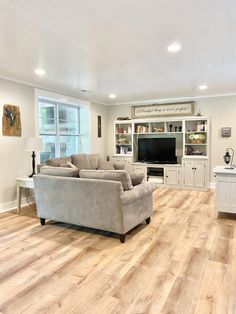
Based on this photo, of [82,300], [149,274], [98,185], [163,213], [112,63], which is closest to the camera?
[82,300]

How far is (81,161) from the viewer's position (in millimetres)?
5785

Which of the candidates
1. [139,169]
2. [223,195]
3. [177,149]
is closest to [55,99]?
[139,169]

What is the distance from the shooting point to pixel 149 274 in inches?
96.5

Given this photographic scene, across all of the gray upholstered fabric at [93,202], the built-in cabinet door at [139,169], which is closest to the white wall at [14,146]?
the gray upholstered fabric at [93,202]

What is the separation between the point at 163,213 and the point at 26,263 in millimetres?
2537

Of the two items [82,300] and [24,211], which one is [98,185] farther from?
[24,211]

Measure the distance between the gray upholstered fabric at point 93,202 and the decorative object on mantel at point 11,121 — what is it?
1389 mm

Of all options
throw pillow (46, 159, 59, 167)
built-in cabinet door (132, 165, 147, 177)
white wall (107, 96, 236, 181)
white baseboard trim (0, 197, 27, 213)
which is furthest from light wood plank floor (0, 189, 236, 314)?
built-in cabinet door (132, 165, 147, 177)

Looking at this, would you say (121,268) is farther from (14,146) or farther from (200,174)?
(200,174)

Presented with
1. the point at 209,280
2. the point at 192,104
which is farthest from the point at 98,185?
the point at 192,104

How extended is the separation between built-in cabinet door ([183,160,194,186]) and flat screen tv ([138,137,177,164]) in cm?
39

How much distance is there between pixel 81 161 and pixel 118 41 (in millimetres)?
3352

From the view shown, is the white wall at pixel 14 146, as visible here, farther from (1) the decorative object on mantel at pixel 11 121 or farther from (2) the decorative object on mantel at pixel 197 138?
(2) the decorative object on mantel at pixel 197 138

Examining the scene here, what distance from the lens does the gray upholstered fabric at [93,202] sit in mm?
3148
